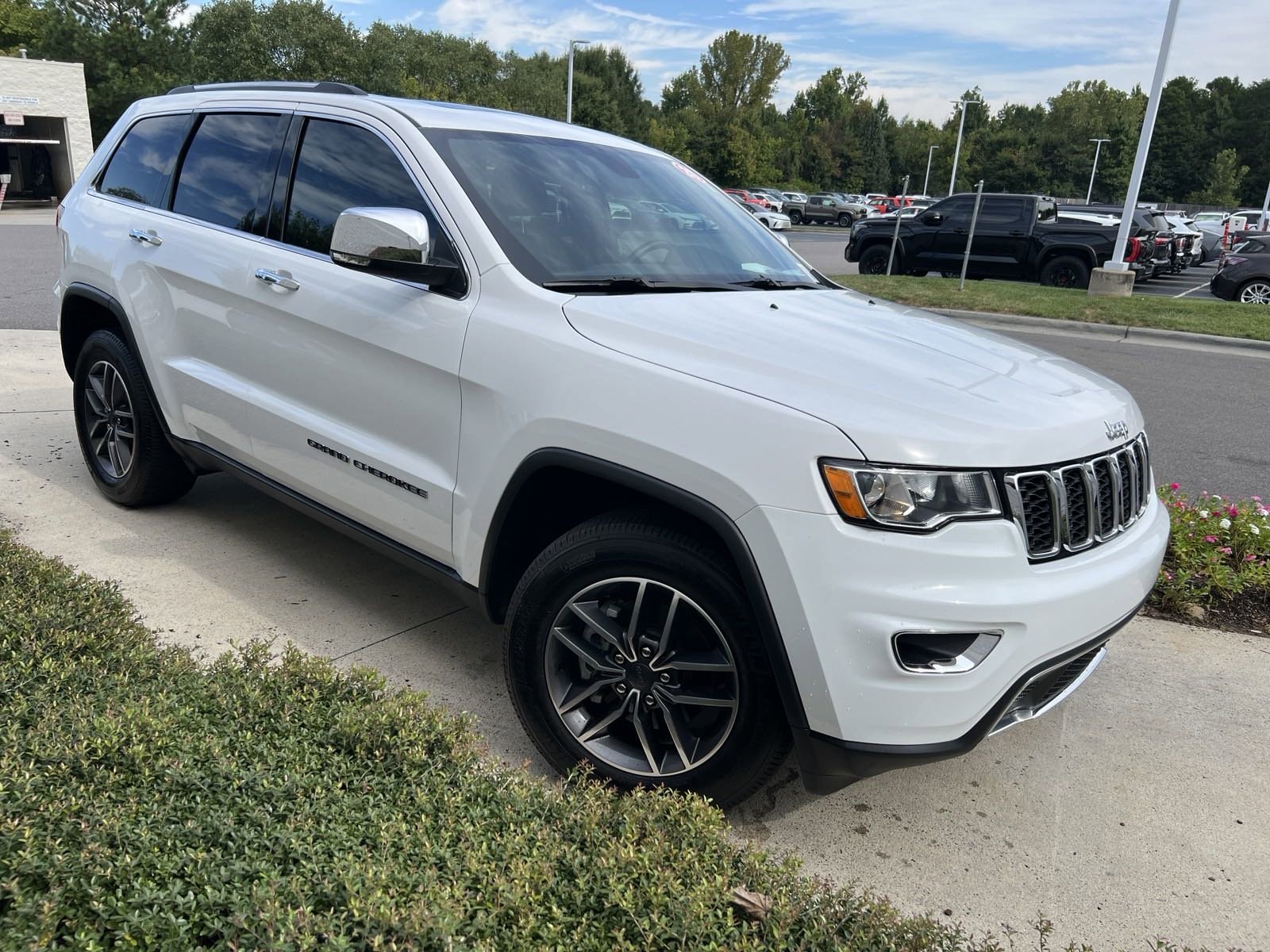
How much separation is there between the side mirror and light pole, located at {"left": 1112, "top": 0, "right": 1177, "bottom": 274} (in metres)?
14.6

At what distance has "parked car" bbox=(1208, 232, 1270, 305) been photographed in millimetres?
16828

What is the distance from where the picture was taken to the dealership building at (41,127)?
112 ft

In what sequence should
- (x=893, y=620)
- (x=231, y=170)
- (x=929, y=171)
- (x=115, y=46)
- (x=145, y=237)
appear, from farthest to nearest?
(x=929, y=171) → (x=115, y=46) → (x=145, y=237) → (x=231, y=170) → (x=893, y=620)

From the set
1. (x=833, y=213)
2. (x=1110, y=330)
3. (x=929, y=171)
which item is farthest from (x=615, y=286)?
(x=929, y=171)

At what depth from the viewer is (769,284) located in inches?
136

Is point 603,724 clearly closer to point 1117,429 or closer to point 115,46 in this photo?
point 1117,429

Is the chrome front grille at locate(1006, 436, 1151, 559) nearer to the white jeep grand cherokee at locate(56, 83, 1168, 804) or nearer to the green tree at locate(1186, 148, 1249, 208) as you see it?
the white jeep grand cherokee at locate(56, 83, 1168, 804)

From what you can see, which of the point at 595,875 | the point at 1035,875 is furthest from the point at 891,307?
the point at 595,875

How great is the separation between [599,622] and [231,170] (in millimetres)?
2634

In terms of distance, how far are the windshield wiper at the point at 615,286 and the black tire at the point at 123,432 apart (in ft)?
7.87

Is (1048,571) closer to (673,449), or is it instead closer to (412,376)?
(673,449)

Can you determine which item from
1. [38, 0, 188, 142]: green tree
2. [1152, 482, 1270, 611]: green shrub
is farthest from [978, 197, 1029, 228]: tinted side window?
[38, 0, 188, 142]: green tree

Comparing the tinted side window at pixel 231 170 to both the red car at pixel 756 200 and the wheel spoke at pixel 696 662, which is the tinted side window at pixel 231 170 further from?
the red car at pixel 756 200

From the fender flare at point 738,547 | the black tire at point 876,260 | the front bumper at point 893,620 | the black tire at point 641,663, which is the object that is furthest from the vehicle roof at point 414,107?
the black tire at point 876,260
